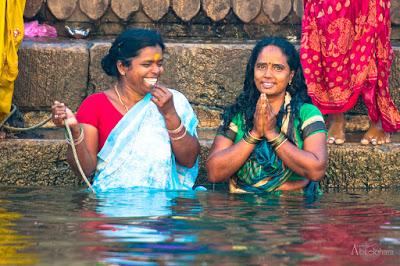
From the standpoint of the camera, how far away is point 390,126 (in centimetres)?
729

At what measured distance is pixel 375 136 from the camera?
7.23 meters

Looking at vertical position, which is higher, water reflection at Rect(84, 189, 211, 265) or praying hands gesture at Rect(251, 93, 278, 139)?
praying hands gesture at Rect(251, 93, 278, 139)

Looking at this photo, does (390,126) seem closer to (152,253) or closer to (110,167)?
(110,167)

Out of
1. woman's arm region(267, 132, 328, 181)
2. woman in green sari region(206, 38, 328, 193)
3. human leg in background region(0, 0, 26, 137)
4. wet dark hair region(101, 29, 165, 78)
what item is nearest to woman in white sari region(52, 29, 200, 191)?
wet dark hair region(101, 29, 165, 78)

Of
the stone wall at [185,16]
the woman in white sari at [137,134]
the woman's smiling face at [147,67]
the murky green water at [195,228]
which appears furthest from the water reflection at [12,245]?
the stone wall at [185,16]

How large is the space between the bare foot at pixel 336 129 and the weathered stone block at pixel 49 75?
1743 mm

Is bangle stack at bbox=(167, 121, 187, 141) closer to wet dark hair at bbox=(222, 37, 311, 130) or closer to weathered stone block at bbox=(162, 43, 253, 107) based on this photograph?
wet dark hair at bbox=(222, 37, 311, 130)

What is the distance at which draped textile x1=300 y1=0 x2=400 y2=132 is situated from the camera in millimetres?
7301

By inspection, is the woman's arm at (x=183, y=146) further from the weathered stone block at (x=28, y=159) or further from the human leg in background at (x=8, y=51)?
the human leg in background at (x=8, y=51)

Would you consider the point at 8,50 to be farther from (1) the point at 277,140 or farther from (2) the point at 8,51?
(1) the point at 277,140

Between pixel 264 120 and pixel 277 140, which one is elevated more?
pixel 264 120

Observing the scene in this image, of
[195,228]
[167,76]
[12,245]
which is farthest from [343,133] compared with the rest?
[12,245]

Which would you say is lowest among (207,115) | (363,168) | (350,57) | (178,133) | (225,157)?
(363,168)

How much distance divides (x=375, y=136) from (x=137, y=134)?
5.10 ft
